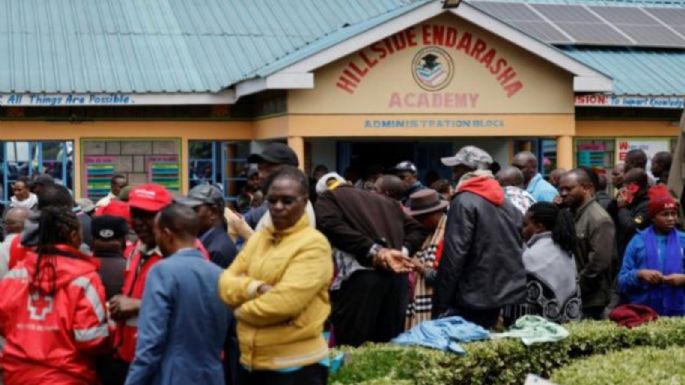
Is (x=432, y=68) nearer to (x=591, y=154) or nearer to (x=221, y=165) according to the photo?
(x=221, y=165)

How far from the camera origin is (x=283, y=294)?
226 inches

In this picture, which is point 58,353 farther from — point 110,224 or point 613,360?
point 613,360

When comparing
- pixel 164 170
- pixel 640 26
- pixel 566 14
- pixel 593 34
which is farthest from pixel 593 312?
pixel 640 26

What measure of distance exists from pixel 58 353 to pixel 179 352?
2.58ft

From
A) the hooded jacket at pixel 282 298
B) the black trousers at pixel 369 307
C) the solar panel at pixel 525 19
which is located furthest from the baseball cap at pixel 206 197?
the solar panel at pixel 525 19

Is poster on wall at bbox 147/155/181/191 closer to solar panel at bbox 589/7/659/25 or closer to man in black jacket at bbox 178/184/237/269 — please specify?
solar panel at bbox 589/7/659/25

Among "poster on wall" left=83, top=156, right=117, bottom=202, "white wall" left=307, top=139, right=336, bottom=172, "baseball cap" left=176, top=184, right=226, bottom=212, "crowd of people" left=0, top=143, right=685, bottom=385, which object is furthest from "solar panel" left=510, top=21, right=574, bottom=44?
"baseball cap" left=176, top=184, right=226, bottom=212

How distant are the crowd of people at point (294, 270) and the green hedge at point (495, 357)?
337mm

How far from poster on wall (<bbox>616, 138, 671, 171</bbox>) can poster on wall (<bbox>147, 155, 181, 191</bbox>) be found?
702cm

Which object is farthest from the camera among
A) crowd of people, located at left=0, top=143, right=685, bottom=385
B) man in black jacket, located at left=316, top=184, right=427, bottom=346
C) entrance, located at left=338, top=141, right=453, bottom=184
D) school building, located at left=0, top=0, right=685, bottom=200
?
entrance, located at left=338, top=141, right=453, bottom=184

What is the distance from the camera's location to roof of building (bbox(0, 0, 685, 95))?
16469 mm

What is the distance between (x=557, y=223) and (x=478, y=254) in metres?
0.88

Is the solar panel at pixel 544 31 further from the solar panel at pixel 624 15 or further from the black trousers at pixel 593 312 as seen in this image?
the black trousers at pixel 593 312

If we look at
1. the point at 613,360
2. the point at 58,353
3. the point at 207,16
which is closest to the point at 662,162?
the point at 613,360
